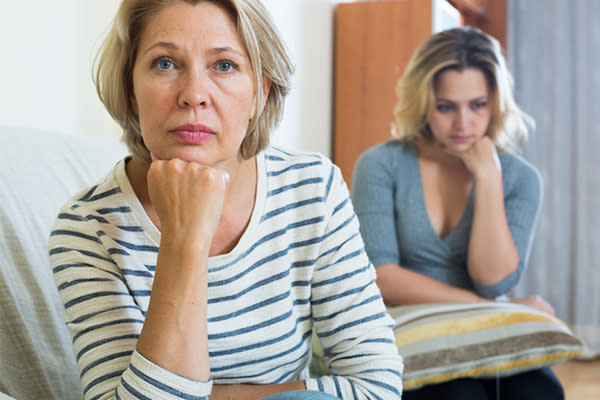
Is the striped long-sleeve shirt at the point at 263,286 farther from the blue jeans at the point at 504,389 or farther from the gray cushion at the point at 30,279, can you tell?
the blue jeans at the point at 504,389

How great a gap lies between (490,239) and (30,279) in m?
0.95

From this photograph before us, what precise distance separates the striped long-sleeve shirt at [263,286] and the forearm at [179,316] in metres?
0.07

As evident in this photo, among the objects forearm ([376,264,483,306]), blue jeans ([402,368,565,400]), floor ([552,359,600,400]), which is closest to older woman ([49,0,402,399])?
blue jeans ([402,368,565,400])

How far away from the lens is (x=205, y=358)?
741mm

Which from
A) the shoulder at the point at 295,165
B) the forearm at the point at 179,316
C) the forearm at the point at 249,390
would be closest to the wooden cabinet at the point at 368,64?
the shoulder at the point at 295,165

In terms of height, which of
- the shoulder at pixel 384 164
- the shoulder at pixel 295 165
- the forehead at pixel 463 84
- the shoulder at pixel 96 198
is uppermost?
the forehead at pixel 463 84

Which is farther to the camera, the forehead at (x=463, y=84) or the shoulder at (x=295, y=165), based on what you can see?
the forehead at (x=463, y=84)

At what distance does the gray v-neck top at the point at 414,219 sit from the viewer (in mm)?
1496

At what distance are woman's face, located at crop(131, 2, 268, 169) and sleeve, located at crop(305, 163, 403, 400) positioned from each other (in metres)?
0.23

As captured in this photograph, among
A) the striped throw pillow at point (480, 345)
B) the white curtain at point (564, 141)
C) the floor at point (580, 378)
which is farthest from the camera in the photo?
the white curtain at point (564, 141)

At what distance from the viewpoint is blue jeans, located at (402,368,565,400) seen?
46.2 inches

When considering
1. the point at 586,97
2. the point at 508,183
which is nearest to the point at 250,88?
the point at 508,183

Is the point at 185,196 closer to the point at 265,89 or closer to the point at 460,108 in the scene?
the point at 265,89

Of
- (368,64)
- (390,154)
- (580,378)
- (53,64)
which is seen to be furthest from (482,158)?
(580,378)
